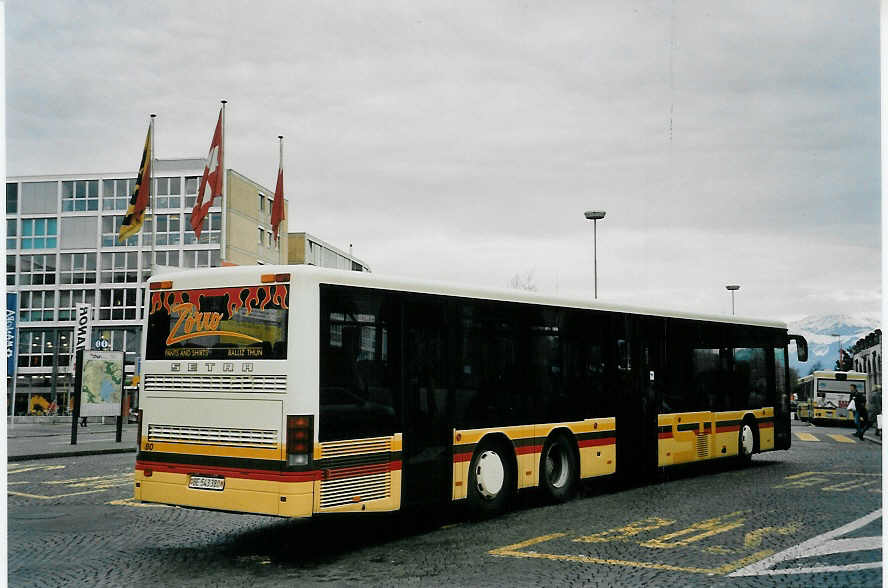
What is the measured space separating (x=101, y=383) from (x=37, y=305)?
68.3m

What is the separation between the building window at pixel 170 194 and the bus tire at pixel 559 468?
245 ft

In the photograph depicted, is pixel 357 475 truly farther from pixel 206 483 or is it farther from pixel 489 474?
pixel 489 474

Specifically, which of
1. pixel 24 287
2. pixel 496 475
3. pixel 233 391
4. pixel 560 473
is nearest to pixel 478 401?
pixel 496 475

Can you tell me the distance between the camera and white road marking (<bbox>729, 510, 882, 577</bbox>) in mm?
8250

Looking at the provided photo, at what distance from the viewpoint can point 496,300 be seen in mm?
12078

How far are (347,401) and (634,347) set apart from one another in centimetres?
663

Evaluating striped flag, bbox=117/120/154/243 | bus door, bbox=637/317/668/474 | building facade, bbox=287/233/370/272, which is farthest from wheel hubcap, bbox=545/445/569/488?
building facade, bbox=287/233/370/272

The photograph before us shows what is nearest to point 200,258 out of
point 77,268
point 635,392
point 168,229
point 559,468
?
point 168,229

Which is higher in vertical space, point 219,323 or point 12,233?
point 12,233

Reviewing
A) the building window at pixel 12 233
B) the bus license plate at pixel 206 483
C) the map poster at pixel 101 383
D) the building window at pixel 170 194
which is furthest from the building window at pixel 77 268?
the bus license plate at pixel 206 483

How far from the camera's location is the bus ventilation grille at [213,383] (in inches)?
364

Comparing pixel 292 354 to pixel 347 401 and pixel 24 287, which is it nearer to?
pixel 347 401

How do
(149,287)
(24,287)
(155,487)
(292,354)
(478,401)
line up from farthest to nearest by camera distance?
(24,287), (478,401), (149,287), (155,487), (292,354)

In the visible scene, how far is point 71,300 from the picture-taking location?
284 ft
